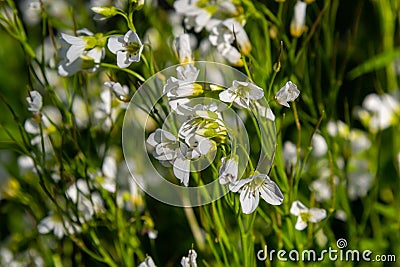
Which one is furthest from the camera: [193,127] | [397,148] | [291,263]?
[397,148]

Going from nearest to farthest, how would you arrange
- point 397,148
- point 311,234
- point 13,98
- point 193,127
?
point 193,127, point 311,234, point 397,148, point 13,98

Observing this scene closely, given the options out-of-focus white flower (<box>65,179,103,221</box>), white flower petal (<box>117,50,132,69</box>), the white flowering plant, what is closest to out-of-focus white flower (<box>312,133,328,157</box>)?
the white flowering plant

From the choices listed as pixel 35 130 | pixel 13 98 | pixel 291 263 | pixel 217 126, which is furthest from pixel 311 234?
pixel 13 98

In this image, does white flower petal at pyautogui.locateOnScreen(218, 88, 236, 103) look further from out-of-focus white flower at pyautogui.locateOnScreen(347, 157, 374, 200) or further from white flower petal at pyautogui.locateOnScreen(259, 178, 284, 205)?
out-of-focus white flower at pyautogui.locateOnScreen(347, 157, 374, 200)

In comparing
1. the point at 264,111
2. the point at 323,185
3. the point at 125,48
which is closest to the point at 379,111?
the point at 323,185

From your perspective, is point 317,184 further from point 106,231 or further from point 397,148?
point 106,231

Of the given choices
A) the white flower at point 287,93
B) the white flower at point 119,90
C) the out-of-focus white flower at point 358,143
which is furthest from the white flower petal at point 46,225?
the out-of-focus white flower at point 358,143

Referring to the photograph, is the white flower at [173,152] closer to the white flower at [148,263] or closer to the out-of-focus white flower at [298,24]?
the white flower at [148,263]

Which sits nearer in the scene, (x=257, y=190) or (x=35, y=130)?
(x=257, y=190)

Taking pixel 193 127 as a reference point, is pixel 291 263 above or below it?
below
